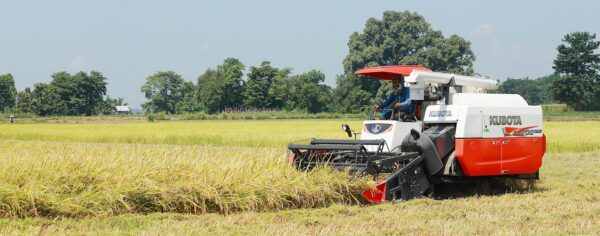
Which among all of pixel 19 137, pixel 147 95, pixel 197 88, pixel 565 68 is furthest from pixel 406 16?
pixel 147 95

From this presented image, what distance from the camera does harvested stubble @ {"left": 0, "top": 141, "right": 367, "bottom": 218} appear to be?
8.21 m

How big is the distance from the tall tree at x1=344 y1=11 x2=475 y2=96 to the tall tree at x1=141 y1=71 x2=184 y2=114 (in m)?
46.8

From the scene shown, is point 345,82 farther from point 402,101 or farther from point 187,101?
point 402,101

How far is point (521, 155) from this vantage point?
11.2 m

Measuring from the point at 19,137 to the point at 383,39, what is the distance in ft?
159

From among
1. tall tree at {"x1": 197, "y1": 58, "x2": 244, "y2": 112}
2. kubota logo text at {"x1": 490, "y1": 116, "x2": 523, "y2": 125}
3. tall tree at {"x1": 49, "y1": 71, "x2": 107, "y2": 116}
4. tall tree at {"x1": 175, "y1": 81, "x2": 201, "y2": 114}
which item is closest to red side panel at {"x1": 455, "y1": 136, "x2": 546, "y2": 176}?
kubota logo text at {"x1": 490, "y1": 116, "x2": 523, "y2": 125}

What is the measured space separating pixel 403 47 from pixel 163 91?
56.6 meters

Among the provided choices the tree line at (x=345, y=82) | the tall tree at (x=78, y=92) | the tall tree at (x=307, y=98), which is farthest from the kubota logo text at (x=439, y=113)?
the tall tree at (x=78, y=92)

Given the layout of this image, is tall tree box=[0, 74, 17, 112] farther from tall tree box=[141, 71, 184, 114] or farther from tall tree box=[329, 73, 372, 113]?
tall tree box=[329, 73, 372, 113]

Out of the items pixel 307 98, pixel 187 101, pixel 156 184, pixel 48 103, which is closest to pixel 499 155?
pixel 156 184

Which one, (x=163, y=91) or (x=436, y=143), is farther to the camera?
(x=163, y=91)

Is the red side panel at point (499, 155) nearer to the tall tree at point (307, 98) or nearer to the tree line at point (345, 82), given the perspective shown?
the tree line at point (345, 82)

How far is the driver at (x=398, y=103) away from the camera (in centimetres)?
1132

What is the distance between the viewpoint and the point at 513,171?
11133 millimetres
